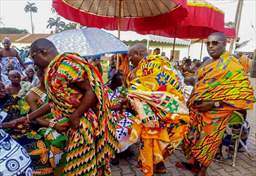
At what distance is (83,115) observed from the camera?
89.0 inches

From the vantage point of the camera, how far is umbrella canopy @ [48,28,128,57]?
13.3 ft

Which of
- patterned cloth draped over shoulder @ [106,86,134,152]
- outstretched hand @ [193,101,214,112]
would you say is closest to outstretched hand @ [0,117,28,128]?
patterned cloth draped over shoulder @ [106,86,134,152]

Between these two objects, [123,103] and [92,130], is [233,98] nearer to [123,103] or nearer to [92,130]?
[123,103]

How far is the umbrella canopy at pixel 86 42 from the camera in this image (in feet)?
13.3

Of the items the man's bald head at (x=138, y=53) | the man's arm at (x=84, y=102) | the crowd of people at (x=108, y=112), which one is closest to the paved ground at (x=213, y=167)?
the crowd of people at (x=108, y=112)

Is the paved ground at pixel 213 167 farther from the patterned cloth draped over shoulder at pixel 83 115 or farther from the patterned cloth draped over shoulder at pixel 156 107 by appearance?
the patterned cloth draped over shoulder at pixel 83 115

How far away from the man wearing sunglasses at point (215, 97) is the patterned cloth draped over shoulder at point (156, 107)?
436 millimetres

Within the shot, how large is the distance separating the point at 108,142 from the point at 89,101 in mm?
443

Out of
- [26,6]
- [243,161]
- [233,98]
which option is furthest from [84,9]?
[26,6]

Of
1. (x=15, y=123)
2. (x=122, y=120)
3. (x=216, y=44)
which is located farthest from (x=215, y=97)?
(x=15, y=123)

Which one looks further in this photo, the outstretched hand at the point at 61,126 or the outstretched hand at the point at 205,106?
the outstretched hand at the point at 205,106

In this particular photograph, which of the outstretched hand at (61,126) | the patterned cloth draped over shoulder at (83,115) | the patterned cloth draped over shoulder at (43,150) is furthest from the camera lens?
the patterned cloth draped over shoulder at (43,150)

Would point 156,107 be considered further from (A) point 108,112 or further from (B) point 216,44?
(B) point 216,44

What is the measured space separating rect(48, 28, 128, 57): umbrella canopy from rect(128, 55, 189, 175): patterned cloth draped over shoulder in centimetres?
101
